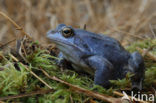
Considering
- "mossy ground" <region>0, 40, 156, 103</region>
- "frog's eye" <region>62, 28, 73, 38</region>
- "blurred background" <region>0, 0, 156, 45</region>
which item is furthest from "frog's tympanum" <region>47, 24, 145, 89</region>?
"blurred background" <region>0, 0, 156, 45</region>

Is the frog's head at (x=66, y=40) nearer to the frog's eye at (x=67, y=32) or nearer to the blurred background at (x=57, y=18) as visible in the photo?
the frog's eye at (x=67, y=32)

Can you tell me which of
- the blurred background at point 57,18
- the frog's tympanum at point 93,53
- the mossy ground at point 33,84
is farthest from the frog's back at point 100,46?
the blurred background at point 57,18

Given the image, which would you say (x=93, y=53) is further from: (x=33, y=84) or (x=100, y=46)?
(x=33, y=84)

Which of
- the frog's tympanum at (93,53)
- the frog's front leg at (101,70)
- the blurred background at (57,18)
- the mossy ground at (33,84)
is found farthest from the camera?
the blurred background at (57,18)

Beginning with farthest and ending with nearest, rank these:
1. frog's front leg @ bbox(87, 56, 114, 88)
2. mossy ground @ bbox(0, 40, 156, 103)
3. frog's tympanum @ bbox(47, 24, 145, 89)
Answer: frog's tympanum @ bbox(47, 24, 145, 89) → frog's front leg @ bbox(87, 56, 114, 88) → mossy ground @ bbox(0, 40, 156, 103)

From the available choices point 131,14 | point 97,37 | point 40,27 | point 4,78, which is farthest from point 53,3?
point 4,78

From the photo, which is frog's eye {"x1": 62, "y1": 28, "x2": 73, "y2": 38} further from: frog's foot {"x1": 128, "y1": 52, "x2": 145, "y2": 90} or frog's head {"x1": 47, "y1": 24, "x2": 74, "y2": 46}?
frog's foot {"x1": 128, "y1": 52, "x2": 145, "y2": 90}

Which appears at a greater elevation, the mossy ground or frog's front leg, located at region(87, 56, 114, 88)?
frog's front leg, located at region(87, 56, 114, 88)

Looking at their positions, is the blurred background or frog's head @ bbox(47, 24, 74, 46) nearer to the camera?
frog's head @ bbox(47, 24, 74, 46)
